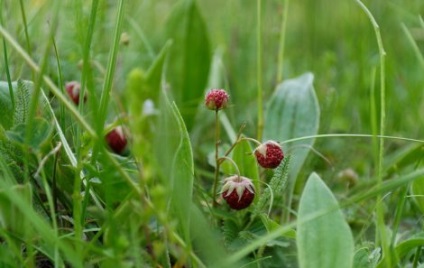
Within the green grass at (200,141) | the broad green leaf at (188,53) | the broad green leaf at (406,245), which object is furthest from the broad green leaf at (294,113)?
the broad green leaf at (406,245)

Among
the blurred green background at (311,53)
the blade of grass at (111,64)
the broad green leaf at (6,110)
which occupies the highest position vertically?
the blade of grass at (111,64)

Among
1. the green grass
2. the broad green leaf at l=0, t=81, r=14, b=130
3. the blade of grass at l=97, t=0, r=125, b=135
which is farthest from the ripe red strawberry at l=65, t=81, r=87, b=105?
the blade of grass at l=97, t=0, r=125, b=135

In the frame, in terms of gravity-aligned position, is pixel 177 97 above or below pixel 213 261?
below

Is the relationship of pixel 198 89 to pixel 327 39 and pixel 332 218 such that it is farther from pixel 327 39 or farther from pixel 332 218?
pixel 332 218

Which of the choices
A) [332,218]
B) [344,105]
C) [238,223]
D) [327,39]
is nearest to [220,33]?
[327,39]

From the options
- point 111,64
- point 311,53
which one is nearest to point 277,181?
point 111,64

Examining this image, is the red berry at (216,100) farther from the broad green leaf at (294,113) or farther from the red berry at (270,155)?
the broad green leaf at (294,113)
